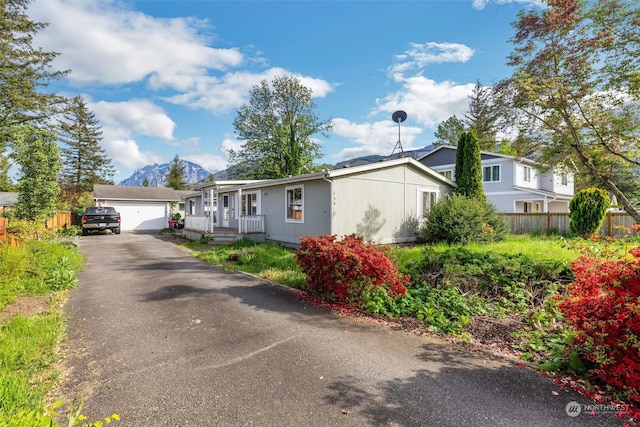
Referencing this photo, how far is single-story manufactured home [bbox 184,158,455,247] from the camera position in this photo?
11.4 meters

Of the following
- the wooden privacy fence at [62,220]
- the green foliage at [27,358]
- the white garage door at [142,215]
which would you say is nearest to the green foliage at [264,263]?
the green foliage at [27,358]

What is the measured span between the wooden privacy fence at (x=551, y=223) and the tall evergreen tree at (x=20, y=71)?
82.7ft

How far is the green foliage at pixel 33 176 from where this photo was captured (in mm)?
12477

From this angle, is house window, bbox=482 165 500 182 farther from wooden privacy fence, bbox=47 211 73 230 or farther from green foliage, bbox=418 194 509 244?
wooden privacy fence, bbox=47 211 73 230

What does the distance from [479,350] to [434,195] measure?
11.7 m

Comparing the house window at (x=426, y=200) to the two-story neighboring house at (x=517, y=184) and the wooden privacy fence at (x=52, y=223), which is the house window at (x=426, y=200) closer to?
the two-story neighboring house at (x=517, y=184)

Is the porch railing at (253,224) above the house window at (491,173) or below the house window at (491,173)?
below

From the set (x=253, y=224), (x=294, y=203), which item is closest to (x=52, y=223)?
(x=253, y=224)

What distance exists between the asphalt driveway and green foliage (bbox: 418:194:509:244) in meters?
8.18

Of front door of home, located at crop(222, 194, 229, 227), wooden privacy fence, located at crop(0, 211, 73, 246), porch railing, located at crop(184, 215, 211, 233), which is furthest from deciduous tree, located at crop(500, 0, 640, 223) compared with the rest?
front door of home, located at crop(222, 194, 229, 227)

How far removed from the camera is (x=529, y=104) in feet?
30.3

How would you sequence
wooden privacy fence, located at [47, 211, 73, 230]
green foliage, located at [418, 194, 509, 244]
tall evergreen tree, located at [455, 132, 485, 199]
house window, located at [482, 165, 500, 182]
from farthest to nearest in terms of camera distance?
house window, located at [482, 165, 500, 182] → wooden privacy fence, located at [47, 211, 73, 230] → tall evergreen tree, located at [455, 132, 485, 199] → green foliage, located at [418, 194, 509, 244]

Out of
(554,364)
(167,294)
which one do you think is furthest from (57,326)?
(554,364)

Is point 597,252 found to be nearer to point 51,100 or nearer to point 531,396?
point 531,396
